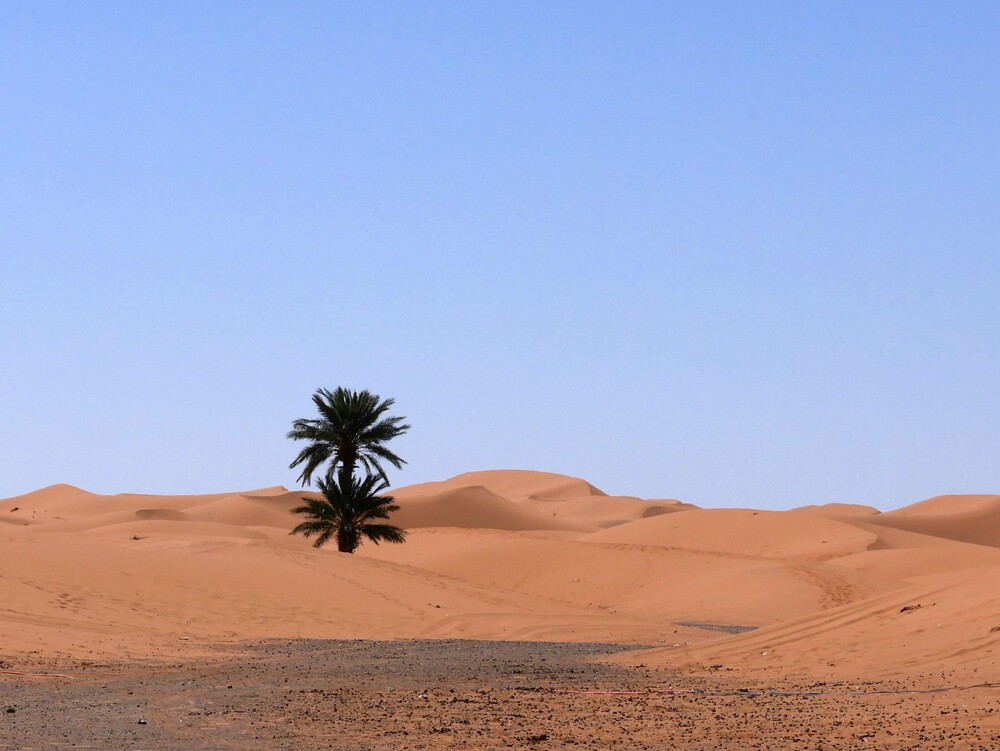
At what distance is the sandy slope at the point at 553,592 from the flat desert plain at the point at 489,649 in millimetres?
78

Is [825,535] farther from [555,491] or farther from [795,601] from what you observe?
[555,491]

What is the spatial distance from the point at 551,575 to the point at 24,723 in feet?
93.5

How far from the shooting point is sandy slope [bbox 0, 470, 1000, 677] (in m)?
16.2

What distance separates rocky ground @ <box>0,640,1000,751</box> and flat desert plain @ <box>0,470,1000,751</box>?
0.04 metres

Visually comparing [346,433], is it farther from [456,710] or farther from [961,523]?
[961,523]

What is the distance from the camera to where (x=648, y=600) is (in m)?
34.3

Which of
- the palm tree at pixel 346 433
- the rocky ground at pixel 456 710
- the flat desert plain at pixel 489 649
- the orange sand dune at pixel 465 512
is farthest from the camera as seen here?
the orange sand dune at pixel 465 512

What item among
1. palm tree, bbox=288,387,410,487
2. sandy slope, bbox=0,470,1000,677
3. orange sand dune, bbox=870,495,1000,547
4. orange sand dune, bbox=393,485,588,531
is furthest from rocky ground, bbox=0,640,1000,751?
orange sand dune, bbox=870,495,1000,547

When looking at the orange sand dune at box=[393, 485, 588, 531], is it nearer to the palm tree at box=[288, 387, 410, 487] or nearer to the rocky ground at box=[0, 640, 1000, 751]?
the palm tree at box=[288, 387, 410, 487]

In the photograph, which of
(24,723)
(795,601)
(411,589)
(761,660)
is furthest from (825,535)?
(24,723)

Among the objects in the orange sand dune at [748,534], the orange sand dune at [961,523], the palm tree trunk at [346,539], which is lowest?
the palm tree trunk at [346,539]

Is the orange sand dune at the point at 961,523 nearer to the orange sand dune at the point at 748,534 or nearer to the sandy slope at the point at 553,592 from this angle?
the sandy slope at the point at 553,592

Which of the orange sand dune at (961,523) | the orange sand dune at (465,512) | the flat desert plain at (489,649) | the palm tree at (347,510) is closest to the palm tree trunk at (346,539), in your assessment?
the palm tree at (347,510)

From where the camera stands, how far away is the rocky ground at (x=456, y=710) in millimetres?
9859
